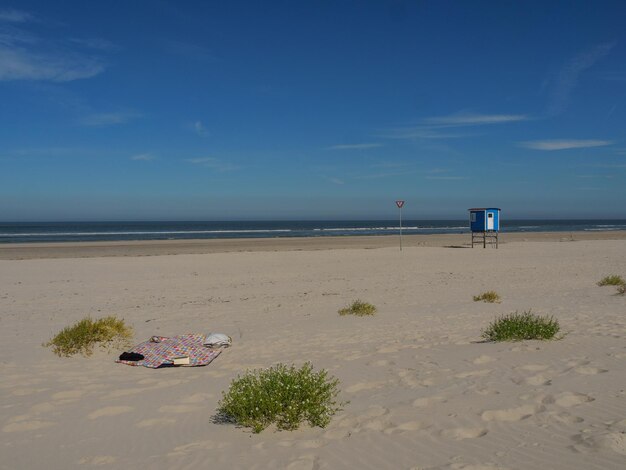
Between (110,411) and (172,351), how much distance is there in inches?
82.0

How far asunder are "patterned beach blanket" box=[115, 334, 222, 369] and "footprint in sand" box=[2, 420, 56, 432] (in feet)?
6.39

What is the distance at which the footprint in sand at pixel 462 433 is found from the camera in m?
4.02

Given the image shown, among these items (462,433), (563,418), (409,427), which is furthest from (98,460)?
(563,418)

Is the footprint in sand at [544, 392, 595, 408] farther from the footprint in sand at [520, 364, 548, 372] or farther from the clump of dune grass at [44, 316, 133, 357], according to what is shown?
the clump of dune grass at [44, 316, 133, 357]

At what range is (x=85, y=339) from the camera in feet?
24.6

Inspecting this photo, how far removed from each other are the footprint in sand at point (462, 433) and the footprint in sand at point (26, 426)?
3629mm

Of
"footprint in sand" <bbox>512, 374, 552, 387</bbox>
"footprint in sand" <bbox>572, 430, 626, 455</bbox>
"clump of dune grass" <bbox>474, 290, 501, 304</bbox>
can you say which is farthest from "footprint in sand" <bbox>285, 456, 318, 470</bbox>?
"clump of dune grass" <bbox>474, 290, 501, 304</bbox>

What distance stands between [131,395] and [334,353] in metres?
2.96

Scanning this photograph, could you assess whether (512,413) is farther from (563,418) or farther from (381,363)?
(381,363)

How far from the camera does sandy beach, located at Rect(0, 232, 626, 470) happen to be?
3869mm

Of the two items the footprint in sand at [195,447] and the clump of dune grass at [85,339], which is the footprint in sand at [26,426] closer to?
the footprint in sand at [195,447]

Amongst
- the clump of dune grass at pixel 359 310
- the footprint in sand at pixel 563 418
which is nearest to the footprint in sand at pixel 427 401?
the footprint in sand at pixel 563 418

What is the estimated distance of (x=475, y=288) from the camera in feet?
46.9

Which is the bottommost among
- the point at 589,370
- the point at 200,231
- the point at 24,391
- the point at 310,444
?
the point at 24,391
